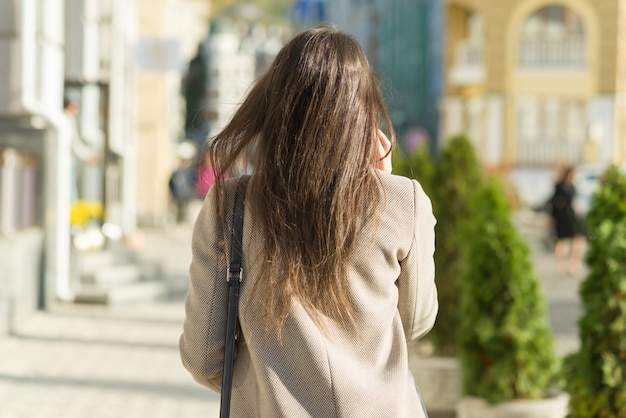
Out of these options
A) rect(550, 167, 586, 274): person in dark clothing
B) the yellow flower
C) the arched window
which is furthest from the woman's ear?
the arched window

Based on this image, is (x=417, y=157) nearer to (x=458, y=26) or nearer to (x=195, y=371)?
(x=195, y=371)

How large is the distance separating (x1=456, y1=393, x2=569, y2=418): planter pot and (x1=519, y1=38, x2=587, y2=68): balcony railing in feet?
133

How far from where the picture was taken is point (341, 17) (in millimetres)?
79875

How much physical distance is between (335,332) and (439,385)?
5.39 meters

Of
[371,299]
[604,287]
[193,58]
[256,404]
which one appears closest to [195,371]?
[256,404]

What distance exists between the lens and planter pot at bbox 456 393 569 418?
6.65m

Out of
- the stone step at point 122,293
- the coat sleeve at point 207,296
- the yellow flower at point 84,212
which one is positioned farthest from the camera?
the yellow flower at point 84,212

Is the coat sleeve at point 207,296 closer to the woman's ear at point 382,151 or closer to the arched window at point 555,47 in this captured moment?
the woman's ear at point 382,151

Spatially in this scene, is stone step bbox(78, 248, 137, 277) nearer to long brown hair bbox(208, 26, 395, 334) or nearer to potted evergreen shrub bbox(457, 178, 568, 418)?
potted evergreen shrub bbox(457, 178, 568, 418)

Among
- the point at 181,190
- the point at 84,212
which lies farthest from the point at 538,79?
the point at 84,212

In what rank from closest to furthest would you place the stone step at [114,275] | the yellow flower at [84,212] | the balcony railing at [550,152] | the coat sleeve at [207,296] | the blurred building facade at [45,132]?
the coat sleeve at [207,296] < the blurred building facade at [45,132] < the stone step at [114,275] < the yellow flower at [84,212] < the balcony railing at [550,152]

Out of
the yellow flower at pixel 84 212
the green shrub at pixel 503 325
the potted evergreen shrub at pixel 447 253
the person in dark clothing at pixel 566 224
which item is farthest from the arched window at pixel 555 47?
the green shrub at pixel 503 325

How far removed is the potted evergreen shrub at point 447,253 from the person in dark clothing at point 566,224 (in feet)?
33.2

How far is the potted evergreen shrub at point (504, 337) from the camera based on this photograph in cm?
671
